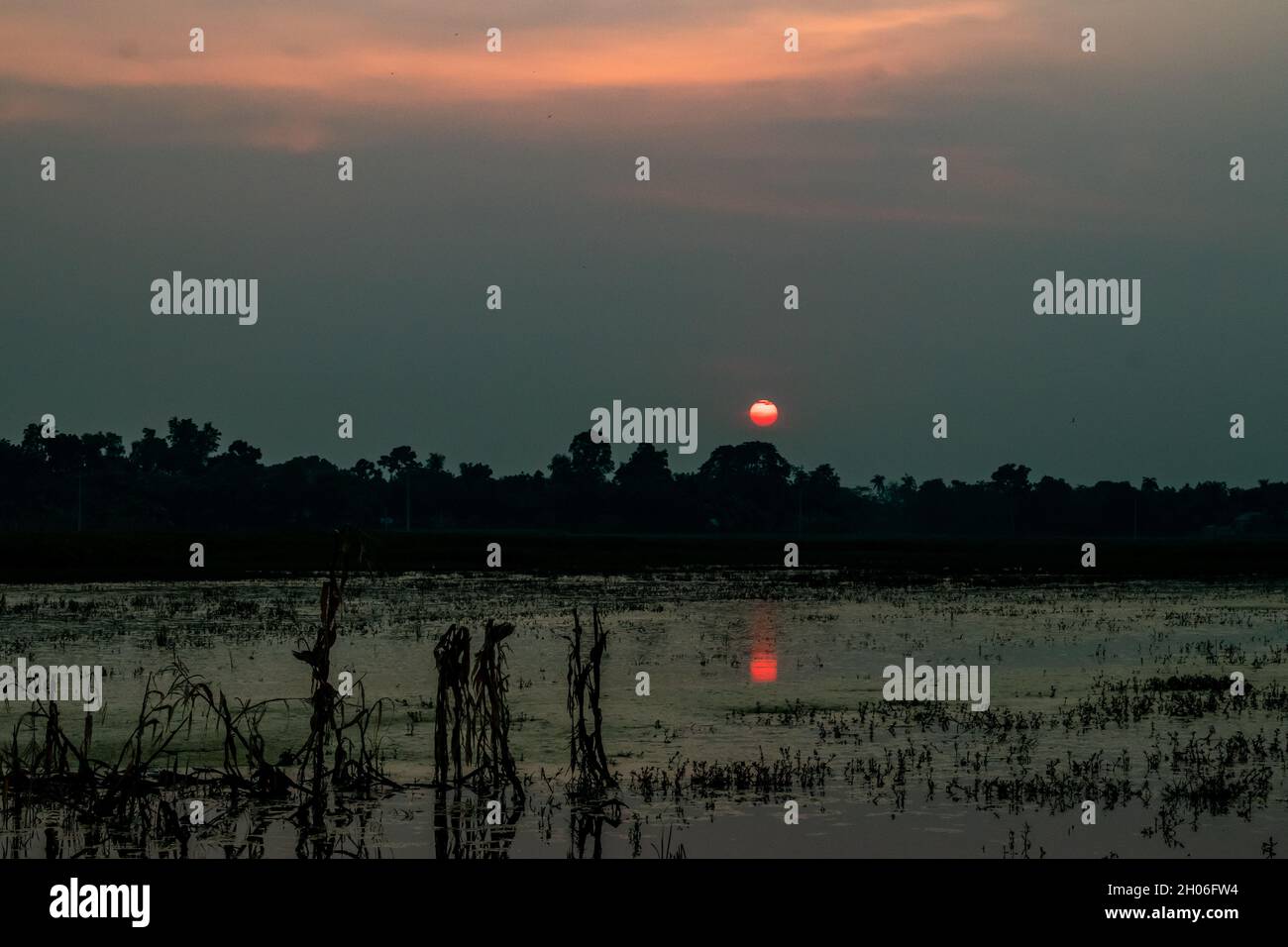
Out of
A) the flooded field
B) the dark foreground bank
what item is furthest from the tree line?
the flooded field

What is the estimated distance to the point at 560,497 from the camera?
158625mm

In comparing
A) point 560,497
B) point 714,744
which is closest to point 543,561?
point 714,744

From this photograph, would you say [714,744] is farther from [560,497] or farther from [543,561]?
[560,497]

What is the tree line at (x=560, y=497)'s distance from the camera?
142875 mm

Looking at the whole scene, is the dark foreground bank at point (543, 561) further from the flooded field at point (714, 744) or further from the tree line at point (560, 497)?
the tree line at point (560, 497)

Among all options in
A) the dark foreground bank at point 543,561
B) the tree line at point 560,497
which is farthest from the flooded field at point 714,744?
the tree line at point 560,497

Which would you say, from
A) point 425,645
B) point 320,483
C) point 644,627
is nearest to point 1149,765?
point 425,645

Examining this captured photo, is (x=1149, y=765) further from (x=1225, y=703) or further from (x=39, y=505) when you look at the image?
(x=39, y=505)

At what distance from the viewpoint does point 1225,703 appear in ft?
63.7

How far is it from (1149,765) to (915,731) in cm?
316

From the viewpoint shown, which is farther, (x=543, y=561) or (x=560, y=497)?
Result: (x=560, y=497)

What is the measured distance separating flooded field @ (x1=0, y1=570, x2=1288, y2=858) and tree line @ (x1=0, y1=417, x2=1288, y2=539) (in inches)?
4410

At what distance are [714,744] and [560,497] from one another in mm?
142465

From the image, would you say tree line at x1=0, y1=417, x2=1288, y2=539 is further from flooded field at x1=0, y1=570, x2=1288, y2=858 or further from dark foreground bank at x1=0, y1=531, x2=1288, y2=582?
flooded field at x1=0, y1=570, x2=1288, y2=858
